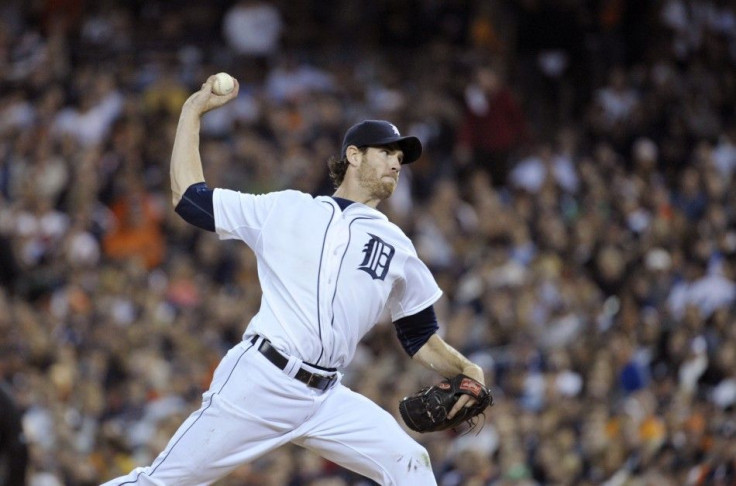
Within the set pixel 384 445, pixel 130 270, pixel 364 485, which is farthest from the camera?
pixel 130 270

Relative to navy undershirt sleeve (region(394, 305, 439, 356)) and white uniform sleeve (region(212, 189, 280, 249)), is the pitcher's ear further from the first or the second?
navy undershirt sleeve (region(394, 305, 439, 356))

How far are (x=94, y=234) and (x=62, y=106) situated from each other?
6.34 feet

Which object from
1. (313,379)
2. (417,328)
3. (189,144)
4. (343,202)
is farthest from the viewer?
(417,328)

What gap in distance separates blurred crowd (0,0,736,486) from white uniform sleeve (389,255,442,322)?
3412mm

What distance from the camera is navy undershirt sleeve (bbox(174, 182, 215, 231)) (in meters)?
5.71

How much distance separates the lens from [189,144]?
19.0 ft

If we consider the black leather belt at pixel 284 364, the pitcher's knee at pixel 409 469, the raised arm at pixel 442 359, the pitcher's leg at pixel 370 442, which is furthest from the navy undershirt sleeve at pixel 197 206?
the pitcher's knee at pixel 409 469

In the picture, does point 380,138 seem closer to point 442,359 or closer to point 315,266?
point 315,266

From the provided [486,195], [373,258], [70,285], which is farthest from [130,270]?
[373,258]

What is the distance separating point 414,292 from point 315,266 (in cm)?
54

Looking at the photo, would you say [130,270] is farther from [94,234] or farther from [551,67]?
[551,67]

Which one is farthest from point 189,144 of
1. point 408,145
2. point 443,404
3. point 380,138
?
point 443,404

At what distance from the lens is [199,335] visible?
11.8 m

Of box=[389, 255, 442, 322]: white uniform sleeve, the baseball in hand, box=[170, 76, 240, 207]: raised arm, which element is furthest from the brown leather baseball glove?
the baseball in hand
